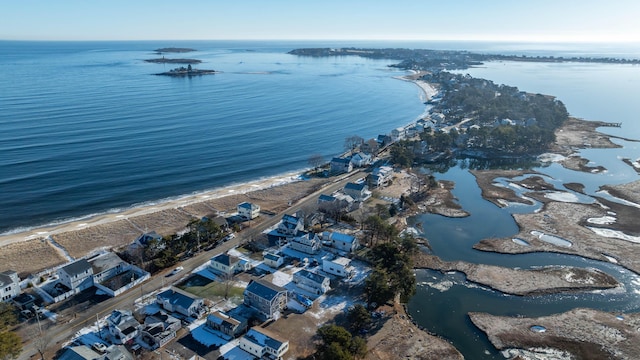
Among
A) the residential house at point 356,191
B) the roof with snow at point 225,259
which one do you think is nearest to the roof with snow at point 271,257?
the roof with snow at point 225,259

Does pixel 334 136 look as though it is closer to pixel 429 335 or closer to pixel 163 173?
pixel 163 173

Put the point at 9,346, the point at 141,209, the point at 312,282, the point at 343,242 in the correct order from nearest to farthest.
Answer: the point at 9,346 < the point at 312,282 < the point at 343,242 < the point at 141,209

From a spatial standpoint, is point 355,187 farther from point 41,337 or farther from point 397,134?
point 41,337

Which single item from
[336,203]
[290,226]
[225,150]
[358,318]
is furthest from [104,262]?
[225,150]

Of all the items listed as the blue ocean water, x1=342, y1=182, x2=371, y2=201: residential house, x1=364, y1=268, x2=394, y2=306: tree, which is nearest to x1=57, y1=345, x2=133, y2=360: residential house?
x1=364, y1=268, x2=394, y2=306: tree

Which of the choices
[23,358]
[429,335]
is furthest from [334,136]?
[23,358]

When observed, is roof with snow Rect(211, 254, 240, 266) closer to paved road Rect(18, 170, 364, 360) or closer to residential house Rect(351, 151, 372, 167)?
paved road Rect(18, 170, 364, 360)

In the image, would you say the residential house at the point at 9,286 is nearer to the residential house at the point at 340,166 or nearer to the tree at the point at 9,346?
the tree at the point at 9,346
